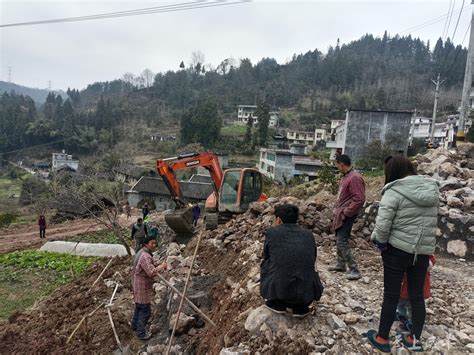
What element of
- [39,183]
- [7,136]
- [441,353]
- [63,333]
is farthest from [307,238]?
[7,136]

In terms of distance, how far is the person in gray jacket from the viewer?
9.80ft

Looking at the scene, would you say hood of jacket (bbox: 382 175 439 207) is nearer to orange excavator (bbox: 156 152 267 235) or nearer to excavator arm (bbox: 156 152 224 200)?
orange excavator (bbox: 156 152 267 235)

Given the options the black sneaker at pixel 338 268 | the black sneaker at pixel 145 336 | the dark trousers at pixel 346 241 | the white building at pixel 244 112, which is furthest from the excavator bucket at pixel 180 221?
the white building at pixel 244 112

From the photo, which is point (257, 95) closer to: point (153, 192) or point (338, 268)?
point (153, 192)

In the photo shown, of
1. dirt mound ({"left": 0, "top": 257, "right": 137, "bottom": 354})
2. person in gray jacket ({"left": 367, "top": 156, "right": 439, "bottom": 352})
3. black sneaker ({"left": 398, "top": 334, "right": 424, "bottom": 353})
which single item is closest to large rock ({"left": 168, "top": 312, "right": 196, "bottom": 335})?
dirt mound ({"left": 0, "top": 257, "right": 137, "bottom": 354})

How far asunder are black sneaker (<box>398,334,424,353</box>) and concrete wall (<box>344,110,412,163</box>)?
3110 cm

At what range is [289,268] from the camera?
3.28 meters

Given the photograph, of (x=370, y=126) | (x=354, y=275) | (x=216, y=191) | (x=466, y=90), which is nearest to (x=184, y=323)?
(x=354, y=275)

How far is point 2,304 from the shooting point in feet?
26.5

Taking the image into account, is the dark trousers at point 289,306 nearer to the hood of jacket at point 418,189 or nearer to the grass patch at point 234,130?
the hood of jacket at point 418,189

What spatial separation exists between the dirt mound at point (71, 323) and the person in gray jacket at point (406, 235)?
3.55 m

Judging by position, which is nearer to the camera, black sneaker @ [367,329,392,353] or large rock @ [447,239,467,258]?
black sneaker @ [367,329,392,353]

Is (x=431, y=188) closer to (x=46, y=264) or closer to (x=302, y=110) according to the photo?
(x=46, y=264)

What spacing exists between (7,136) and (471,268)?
70.7m
